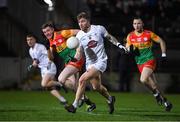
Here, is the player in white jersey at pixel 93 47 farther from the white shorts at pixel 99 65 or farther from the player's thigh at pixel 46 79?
the player's thigh at pixel 46 79

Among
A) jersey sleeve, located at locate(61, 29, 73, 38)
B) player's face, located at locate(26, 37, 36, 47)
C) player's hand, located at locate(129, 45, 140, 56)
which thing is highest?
jersey sleeve, located at locate(61, 29, 73, 38)

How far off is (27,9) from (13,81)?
162 inches

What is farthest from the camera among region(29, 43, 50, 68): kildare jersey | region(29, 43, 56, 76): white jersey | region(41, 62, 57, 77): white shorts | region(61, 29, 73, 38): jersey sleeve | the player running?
region(29, 43, 50, 68): kildare jersey

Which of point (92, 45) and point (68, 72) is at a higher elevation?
point (92, 45)

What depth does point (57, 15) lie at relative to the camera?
30.2m

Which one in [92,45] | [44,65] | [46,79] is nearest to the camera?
[92,45]

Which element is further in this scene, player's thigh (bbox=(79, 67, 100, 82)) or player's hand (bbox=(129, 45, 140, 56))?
player's hand (bbox=(129, 45, 140, 56))

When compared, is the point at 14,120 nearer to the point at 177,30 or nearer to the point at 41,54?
the point at 41,54

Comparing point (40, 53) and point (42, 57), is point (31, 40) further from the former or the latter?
point (42, 57)

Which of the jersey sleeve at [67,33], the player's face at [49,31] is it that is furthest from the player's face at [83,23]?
the player's face at [49,31]

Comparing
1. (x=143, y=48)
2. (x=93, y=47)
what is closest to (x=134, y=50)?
(x=143, y=48)

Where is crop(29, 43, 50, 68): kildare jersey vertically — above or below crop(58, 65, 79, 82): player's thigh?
above

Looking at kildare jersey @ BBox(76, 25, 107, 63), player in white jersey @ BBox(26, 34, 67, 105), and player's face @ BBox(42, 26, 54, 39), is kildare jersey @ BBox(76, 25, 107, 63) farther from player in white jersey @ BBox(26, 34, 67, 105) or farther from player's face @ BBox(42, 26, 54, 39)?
player in white jersey @ BBox(26, 34, 67, 105)

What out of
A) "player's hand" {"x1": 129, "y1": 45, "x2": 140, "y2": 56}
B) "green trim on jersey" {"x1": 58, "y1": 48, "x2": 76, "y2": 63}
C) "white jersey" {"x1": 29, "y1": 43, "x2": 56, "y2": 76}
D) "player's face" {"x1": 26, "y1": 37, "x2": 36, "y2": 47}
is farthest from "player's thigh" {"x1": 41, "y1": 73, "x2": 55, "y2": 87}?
"player's hand" {"x1": 129, "y1": 45, "x2": 140, "y2": 56}
